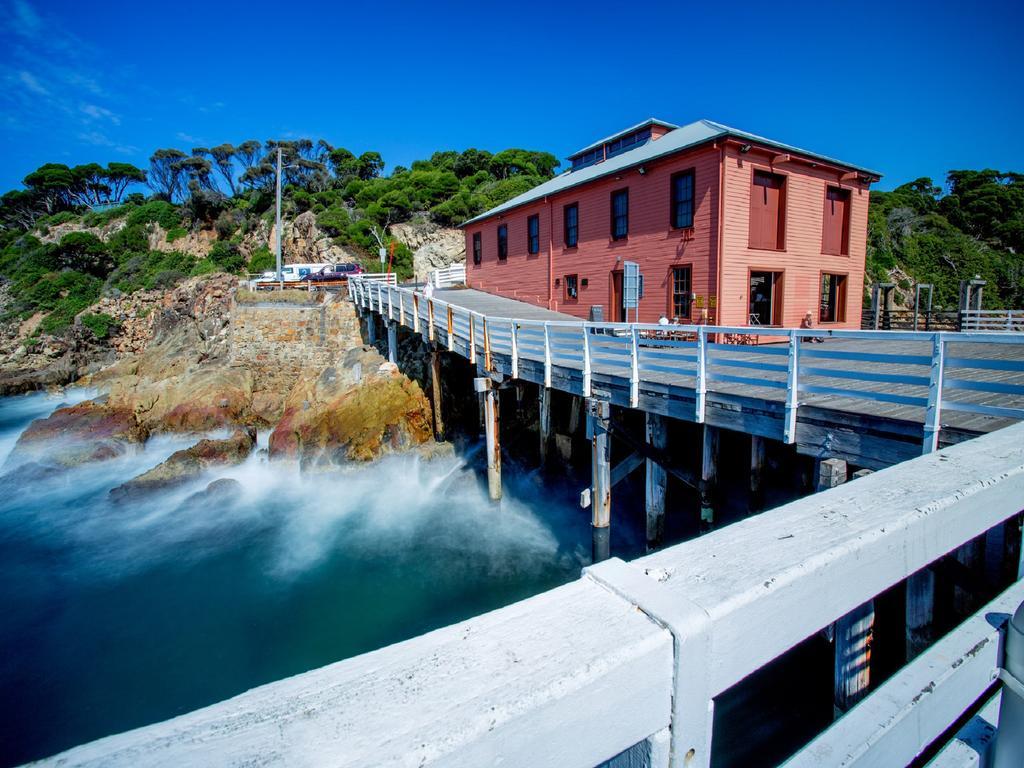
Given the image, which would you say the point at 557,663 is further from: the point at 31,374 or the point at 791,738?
the point at 31,374

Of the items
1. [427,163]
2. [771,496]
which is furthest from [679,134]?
[427,163]

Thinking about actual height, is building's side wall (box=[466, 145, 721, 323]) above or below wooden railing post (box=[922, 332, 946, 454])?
above

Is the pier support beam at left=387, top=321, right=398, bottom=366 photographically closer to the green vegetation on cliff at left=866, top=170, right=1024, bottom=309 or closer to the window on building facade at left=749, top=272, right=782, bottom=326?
the window on building facade at left=749, top=272, right=782, bottom=326

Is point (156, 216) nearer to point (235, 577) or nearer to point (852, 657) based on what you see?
point (235, 577)

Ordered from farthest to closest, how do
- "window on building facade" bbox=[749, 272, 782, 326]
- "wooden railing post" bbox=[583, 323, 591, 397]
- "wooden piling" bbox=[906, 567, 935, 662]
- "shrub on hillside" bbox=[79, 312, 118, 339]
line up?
"shrub on hillside" bbox=[79, 312, 118, 339], "window on building facade" bbox=[749, 272, 782, 326], "wooden railing post" bbox=[583, 323, 591, 397], "wooden piling" bbox=[906, 567, 935, 662]

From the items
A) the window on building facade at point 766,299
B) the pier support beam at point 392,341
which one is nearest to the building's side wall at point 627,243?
the window on building facade at point 766,299

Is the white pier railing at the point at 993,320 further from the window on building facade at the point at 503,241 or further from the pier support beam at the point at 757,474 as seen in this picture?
the window on building facade at the point at 503,241

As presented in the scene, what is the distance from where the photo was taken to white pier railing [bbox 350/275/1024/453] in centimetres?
503

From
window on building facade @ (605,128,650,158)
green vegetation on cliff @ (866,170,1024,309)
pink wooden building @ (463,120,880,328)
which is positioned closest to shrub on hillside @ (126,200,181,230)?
window on building facade @ (605,128,650,158)

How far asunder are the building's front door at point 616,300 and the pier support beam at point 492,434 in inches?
280

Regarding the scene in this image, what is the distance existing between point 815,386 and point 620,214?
12.8 meters

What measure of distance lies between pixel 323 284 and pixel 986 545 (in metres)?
29.5

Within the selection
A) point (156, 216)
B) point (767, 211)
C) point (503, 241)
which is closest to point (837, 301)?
point (767, 211)

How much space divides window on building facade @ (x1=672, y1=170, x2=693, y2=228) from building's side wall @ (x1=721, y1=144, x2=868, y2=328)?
1.16 metres
